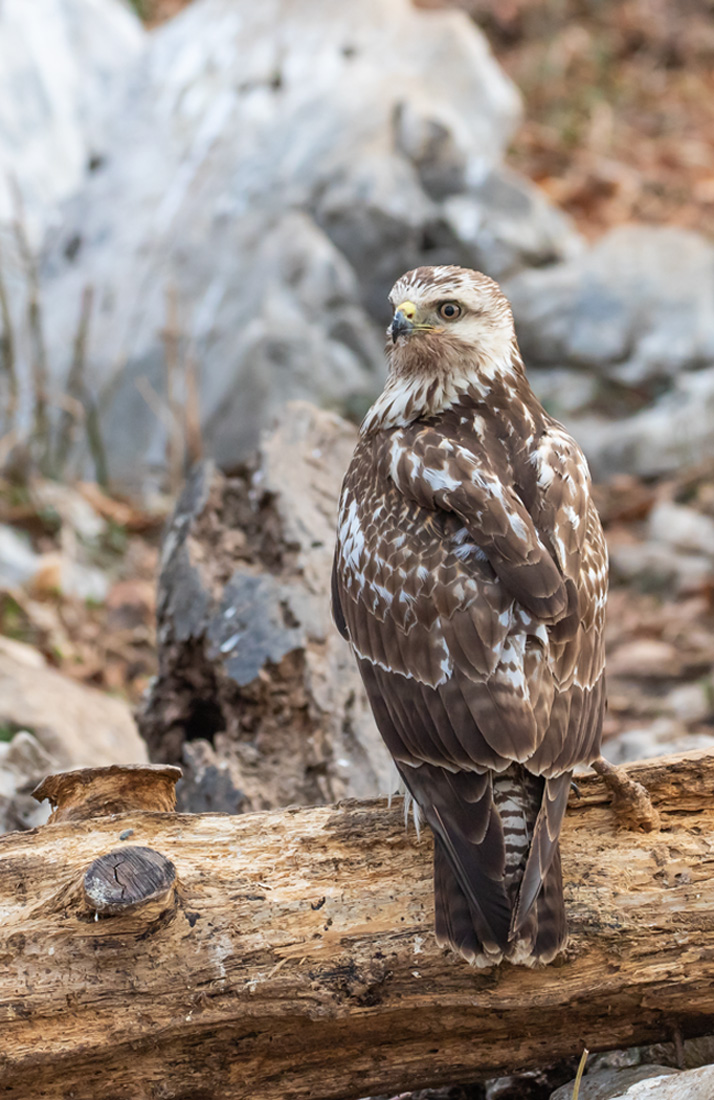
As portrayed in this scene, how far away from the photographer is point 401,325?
3.53 m

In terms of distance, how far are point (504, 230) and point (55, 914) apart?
7343mm

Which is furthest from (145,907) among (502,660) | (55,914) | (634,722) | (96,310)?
(96,310)

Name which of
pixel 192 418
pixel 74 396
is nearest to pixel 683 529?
pixel 192 418

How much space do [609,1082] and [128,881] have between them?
4.10ft

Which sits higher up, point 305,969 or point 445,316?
point 445,316

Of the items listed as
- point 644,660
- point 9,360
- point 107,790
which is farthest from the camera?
point 9,360

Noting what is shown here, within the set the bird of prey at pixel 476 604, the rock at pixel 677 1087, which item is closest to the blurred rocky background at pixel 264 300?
the bird of prey at pixel 476 604

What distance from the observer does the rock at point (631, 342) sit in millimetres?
8328

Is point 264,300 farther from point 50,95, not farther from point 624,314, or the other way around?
point 50,95

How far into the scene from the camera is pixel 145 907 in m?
2.70

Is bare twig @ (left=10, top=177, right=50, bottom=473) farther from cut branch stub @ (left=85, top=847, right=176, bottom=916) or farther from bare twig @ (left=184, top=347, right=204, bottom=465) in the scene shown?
cut branch stub @ (left=85, top=847, right=176, bottom=916)

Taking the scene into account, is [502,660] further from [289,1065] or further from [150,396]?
[150,396]

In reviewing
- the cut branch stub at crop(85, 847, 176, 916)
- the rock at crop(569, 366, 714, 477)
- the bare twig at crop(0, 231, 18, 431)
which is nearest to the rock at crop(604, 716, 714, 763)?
the cut branch stub at crop(85, 847, 176, 916)

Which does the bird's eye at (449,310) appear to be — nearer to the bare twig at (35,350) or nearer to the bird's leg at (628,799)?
the bird's leg at (628,799)
